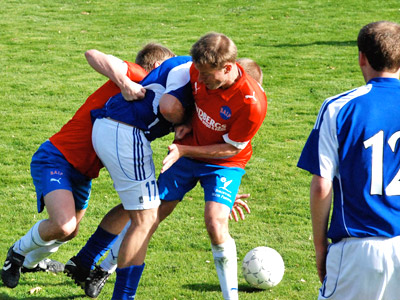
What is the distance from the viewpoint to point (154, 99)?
4656 millimetres

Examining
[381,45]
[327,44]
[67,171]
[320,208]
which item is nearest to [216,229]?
[67,171]

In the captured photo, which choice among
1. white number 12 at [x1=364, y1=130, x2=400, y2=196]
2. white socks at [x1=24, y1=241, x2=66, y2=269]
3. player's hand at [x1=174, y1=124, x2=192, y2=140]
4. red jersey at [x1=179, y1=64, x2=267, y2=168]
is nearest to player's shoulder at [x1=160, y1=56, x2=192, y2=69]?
red jersey at [x1=179, y1=64, x2=267, y2=168]

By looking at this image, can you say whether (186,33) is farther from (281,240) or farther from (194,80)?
(194,80)

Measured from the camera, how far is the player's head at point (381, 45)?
10.1 feet

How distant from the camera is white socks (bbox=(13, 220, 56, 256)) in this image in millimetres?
4887

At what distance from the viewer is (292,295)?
16.9ft

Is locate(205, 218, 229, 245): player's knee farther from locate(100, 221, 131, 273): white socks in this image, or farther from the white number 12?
the white number 12

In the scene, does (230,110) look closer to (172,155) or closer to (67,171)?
(172,155)

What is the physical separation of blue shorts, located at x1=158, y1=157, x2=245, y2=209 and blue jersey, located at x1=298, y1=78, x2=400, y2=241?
1615mm

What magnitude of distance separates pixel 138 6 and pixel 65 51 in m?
4.85

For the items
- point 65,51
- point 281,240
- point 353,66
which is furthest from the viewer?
point 65,51

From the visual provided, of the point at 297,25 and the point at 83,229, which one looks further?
the point at 297,25

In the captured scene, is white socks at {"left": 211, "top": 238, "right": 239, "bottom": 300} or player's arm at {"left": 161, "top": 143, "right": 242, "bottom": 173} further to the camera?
white socks at {"left": 211, "top": 238, "right": 239, "bottom": 300}

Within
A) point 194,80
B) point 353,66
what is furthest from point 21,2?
point 194,80
